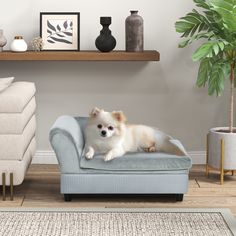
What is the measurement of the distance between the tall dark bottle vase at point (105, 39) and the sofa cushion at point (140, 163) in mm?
1076

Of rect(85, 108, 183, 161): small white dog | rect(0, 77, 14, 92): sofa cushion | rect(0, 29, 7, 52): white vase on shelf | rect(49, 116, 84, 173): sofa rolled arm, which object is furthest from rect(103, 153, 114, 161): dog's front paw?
rect(0, 29, 7, 52): white vase on shelf

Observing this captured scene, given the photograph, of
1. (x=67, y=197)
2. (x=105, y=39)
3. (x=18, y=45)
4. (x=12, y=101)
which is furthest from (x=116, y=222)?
(x=18, y=45)

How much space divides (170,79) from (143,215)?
160 centimetres

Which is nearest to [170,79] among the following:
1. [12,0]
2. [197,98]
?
[197,98]

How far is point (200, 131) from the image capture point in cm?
536

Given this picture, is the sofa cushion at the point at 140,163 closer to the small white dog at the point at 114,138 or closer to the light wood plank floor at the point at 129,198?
the small white dog at the point at 114,138

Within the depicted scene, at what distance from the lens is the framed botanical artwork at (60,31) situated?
5055 mm

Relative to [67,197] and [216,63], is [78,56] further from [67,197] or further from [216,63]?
[67,197]

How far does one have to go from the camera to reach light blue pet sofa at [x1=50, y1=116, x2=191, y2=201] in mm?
4164

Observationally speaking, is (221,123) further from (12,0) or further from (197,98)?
(12,0)

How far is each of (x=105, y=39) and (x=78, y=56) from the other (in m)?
0.24

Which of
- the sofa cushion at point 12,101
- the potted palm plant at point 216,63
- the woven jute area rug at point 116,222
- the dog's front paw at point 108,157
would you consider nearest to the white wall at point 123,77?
the potted palm plant at point 216,63

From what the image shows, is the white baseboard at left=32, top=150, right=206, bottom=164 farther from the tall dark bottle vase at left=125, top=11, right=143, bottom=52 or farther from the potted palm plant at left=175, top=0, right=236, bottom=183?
the tall dark bottle vase at left=125, top=11, right=143, bottom=52

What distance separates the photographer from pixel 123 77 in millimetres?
5262
